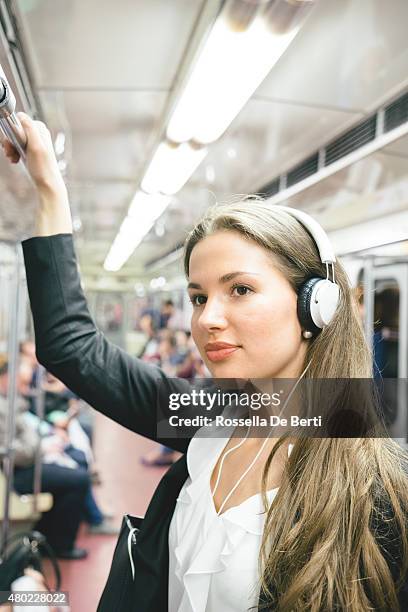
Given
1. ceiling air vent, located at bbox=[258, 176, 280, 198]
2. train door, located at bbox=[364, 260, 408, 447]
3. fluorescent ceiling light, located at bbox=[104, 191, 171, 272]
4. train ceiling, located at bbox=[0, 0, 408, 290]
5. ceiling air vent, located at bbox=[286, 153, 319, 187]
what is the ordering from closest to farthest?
fluorescent ceiling light, located at bbox=[104, 191, 171, 272], train ceiling, located at bbox=[0, 0, 408, 290], ceiling air vent, located at bbox=[286, 153, 319, 187], ceiling air vent, located at bbox=[258, 176, 280, 198], train door, located at bbox=[364, 260, 408, 447]

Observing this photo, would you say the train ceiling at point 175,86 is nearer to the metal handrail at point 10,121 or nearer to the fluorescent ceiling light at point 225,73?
the fluorescent ceiling light at point 225,73

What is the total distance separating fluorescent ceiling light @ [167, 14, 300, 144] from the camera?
1.26 m

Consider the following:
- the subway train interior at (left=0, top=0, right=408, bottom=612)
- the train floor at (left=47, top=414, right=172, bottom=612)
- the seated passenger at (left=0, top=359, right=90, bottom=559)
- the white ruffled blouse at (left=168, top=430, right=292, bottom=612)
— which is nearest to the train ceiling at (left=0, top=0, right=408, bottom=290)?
the subway train interior at (left=0, top=0, right=408, bottom=612)

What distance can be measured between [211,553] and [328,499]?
0.54ft

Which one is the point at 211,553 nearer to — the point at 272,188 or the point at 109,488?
the point at 109,488

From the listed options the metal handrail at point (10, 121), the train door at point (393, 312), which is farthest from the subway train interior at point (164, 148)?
the train door at point (393, 312)

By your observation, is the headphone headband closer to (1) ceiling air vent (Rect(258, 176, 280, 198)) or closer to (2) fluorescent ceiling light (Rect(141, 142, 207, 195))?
(2) fluorescent ceiling light (Rect(141, 142, 207, 195))

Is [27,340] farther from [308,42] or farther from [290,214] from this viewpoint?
[290,214]

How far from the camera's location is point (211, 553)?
657 mm

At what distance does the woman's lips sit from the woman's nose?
0.03 meters

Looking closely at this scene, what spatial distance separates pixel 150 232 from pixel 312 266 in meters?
1.36

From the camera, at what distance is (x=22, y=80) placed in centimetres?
192

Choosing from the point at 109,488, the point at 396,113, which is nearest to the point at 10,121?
the point at 109,488

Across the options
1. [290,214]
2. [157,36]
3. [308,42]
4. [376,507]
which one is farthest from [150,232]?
[376,507]
